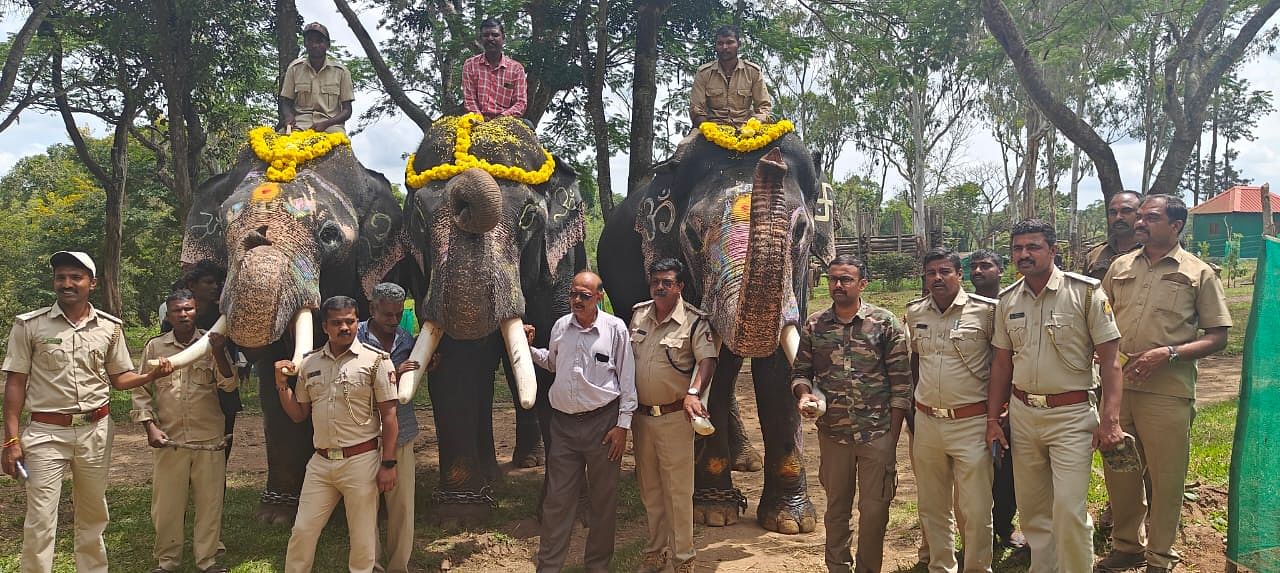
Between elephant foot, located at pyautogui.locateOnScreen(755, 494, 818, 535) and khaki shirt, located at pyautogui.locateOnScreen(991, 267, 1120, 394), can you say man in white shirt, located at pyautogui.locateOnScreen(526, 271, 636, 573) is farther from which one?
khaki shirt, located at pyautogui.locateOnScreen(991, 267, 1120, 394)

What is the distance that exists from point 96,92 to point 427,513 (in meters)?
14.9

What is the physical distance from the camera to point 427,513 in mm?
6445

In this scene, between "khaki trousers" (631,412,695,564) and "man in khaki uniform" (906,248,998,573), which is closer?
"man in khaki uniform" (906,248,998,573)

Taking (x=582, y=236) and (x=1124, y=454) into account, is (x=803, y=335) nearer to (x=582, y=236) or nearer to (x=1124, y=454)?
(x=1124, y=454)

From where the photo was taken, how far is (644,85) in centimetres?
1116

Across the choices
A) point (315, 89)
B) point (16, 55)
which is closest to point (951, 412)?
point (315, 89)

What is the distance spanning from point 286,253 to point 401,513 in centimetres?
187

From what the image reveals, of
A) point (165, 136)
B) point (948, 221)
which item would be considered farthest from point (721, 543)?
point (948, 221)

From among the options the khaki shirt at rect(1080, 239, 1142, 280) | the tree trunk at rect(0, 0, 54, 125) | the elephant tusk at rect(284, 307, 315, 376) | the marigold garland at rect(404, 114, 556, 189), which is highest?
the tree trunk at rect(0, 0, 54, 125)

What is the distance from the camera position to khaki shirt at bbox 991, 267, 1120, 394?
4.20 m

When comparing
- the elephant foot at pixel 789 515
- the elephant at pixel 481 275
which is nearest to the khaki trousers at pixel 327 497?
the elephant at pixel 481 275

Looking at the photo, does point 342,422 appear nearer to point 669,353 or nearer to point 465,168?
point 669,353

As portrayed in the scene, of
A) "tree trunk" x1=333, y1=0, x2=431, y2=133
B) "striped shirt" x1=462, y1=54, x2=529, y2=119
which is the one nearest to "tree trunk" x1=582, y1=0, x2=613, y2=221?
"tree trunk" x1=333, y1=0, x2=431, y2=133

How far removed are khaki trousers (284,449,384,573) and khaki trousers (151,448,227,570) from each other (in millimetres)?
973
